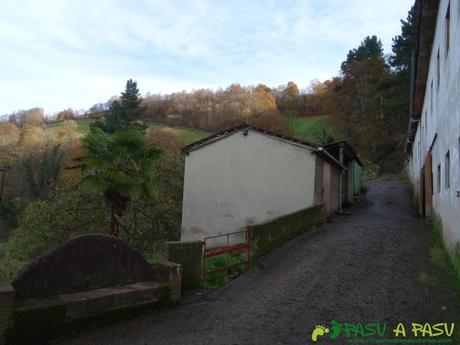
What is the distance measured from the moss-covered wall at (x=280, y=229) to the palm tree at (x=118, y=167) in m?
4.68

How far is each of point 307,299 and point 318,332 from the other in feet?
4.74

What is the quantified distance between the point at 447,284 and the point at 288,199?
949 centimetres

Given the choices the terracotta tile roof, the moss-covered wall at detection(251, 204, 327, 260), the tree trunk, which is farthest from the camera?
the terracotta tile roof

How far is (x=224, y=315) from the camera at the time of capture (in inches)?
247

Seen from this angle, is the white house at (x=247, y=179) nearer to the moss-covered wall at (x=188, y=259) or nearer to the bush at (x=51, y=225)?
the bush at (x=51, y=225)

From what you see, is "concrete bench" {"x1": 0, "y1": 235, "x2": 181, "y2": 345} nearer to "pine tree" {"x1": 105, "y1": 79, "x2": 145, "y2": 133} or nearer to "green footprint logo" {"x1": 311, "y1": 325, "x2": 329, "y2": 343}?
"green footprint logo" {"x1": 311, "y1": 325, "x2": 329, "y2": 343}

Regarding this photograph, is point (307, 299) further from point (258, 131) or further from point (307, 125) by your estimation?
point (307, 125)

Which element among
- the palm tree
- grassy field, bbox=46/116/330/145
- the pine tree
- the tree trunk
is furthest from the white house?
grassy field, bbox=46/116/330/145

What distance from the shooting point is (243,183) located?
57.6ft

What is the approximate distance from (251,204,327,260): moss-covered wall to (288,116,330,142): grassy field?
36899 mm

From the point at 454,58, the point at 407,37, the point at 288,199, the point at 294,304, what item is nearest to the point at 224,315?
the point at 294,304

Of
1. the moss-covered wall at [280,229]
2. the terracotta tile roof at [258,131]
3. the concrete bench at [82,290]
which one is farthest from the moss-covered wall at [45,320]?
the terracotta tile roof at [258,131]

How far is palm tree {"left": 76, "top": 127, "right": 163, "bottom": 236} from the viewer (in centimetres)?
1247

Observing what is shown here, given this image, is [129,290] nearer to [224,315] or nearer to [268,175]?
[224,315]
